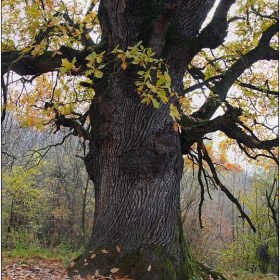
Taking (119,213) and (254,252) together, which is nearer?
(119,213)

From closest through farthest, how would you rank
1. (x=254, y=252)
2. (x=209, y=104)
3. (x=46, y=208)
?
(x=209, y=104) → (x=254, y=252) → (x=46, y=208)

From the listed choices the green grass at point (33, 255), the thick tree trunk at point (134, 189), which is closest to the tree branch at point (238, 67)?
the thick tree trunk at point (134, 189)

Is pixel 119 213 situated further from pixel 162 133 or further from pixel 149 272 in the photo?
pixel 162 133

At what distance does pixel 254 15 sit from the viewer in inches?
262

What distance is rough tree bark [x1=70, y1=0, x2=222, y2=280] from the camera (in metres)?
3.82

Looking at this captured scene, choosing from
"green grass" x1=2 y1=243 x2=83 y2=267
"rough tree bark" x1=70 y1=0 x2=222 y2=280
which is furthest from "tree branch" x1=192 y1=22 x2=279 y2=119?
"green grass" x1=2 y1=243 x2=83 y2=267

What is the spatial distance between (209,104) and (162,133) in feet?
5.76

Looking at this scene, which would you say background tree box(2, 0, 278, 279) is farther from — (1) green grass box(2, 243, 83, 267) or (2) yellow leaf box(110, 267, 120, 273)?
(1) green grass box(2, 243, 83, 267)

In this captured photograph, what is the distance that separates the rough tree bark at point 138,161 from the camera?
3.82 metres

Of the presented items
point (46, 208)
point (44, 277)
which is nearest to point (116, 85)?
point (44, 277)

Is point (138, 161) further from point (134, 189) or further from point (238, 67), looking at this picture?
point (238, 67)

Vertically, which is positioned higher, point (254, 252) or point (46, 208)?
point (46, 208)

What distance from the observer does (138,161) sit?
13.6ft

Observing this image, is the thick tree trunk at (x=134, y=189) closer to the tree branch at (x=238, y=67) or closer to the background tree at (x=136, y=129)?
the background tree at (x=136, y=129)
